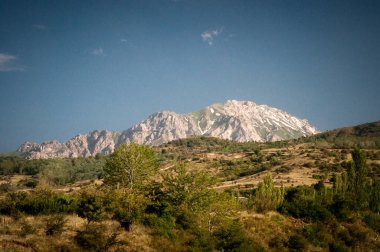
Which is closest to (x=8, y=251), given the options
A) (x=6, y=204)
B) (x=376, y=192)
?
(x=6, y=204)

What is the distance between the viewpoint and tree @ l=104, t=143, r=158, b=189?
202ft

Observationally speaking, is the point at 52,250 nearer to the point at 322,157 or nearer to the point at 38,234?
the point at 38,234


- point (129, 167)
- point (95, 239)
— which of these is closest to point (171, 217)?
point (95, 239)

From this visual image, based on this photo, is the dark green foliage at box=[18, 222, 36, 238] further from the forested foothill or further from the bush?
the bush

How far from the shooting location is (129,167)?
61.8 metres

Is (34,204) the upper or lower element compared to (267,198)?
upper

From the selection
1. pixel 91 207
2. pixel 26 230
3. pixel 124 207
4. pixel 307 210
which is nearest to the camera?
pixel 26 230

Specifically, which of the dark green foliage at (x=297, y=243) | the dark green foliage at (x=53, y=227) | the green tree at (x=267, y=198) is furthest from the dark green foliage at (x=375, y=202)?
the dark green foliage at (x=53, y=227)

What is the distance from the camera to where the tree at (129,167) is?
2426 inches

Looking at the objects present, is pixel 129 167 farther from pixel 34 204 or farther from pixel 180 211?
pixel 34 204

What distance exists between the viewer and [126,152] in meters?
62.8

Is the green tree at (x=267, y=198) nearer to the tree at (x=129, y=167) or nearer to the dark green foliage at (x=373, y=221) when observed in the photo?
the dark green foliage at (x=373, y=221)

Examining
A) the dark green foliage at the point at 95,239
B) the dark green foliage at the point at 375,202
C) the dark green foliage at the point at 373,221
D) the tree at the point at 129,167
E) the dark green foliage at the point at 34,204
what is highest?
the tree at the point at 129,167

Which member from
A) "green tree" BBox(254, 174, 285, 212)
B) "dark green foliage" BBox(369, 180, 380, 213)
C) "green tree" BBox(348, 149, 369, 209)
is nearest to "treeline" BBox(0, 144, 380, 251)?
"green tree" BBox(254, 174, 285, 212)
